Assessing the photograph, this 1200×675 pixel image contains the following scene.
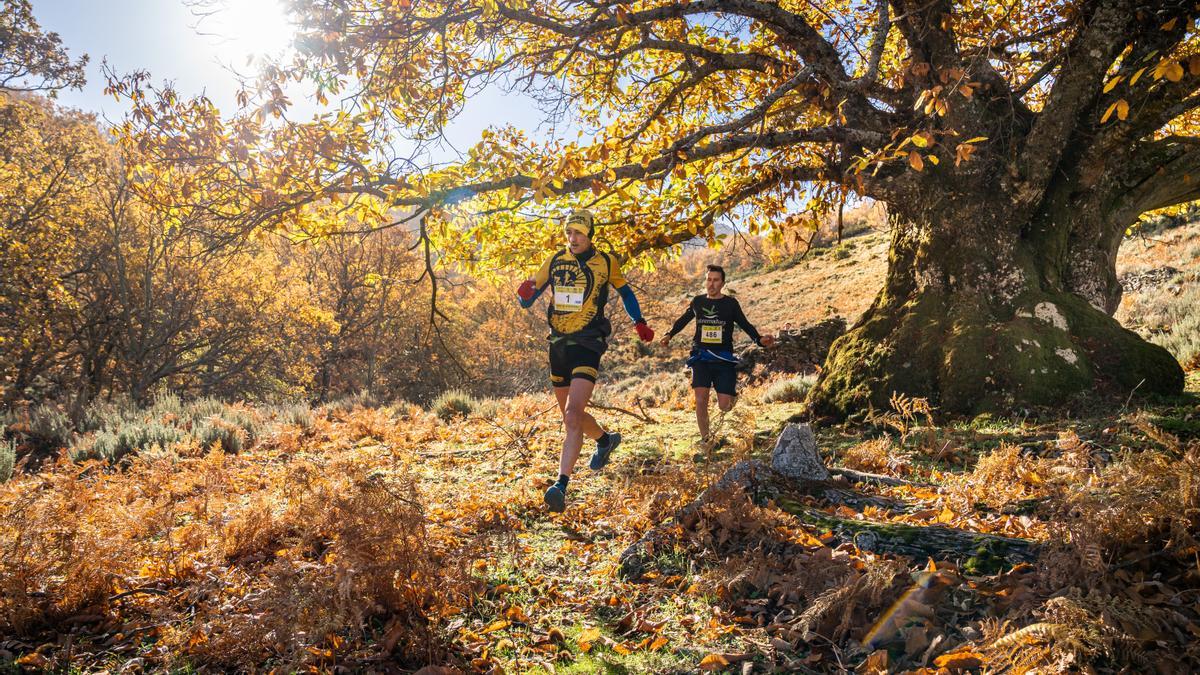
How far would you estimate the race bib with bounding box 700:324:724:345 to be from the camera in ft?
24.9

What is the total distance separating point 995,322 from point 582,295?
4984mm

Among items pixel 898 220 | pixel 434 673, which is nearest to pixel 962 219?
pixel 898 220

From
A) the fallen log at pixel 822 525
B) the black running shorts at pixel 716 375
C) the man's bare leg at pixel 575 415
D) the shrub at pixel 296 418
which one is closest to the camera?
the fallen log at pixel 822 525

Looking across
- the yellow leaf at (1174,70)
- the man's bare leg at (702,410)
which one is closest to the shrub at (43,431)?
the man's bare leg at (702,410)

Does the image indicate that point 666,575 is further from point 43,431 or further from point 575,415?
point 43,431

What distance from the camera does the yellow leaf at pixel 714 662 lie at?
8.52ft

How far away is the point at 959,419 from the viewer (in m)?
6.61

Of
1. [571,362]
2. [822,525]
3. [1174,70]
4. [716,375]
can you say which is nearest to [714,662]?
[822,525]

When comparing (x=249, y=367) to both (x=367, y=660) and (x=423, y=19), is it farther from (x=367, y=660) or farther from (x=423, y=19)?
(x=367, y=660)

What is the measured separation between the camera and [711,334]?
7.61m

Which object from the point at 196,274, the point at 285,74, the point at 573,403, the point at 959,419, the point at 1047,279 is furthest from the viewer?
the point at 196,274

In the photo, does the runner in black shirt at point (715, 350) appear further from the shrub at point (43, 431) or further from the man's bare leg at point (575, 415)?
the shrub at point (43, 431)

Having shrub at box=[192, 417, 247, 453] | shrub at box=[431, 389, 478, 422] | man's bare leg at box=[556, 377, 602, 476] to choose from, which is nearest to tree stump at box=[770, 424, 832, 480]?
man's bare leg at box=[556, 377, 602, 476]

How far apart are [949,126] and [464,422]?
8712 mm
